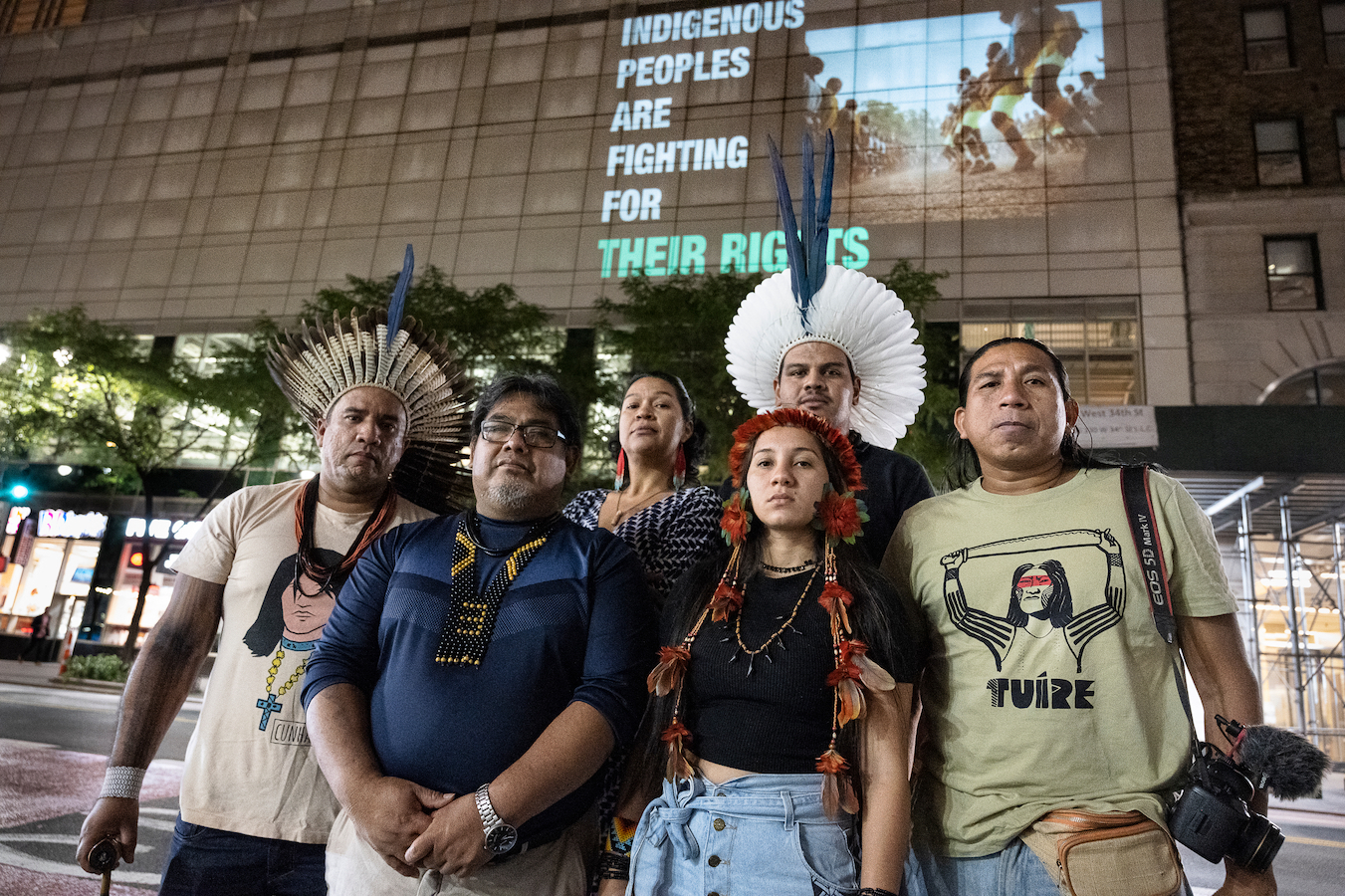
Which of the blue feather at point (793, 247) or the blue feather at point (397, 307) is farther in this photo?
the blue feather at point (793, 247)

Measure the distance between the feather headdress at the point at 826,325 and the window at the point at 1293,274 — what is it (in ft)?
58.7

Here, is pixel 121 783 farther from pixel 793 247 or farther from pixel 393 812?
pixel 793 247

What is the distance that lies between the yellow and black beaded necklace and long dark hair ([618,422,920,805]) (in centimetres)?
43

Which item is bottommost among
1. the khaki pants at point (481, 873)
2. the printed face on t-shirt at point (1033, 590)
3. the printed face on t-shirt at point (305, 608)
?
the khaki pants at point (481, 873)

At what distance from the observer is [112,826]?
2699 millimetres

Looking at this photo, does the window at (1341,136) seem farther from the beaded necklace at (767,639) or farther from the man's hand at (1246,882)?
the beaded necklace at (767,639)

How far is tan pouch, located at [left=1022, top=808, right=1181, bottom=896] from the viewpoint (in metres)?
1.99

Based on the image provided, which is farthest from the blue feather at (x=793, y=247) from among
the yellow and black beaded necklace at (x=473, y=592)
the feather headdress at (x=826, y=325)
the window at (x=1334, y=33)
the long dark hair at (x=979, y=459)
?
the window at (x=1334, y=33)

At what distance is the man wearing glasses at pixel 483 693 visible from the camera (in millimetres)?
2102

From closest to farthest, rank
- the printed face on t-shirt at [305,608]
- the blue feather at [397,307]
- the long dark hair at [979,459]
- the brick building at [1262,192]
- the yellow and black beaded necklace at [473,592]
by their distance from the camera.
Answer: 1. the yellow and black beaded necklace at [473,592]
2. the long dark hair at [979,459]
3. the printed face on t-shirt at [305,608]
4. the blue feather at [397,307]
5. the brick building at [1262,192]

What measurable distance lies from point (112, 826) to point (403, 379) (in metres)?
1.70

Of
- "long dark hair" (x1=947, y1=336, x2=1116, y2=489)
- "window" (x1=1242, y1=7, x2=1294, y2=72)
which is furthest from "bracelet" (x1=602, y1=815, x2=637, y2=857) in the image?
"window" (x1=1242, y1=7, x2=1294, y2=72)

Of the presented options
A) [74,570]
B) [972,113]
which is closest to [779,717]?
[972,113]

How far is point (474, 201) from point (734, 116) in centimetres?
652
